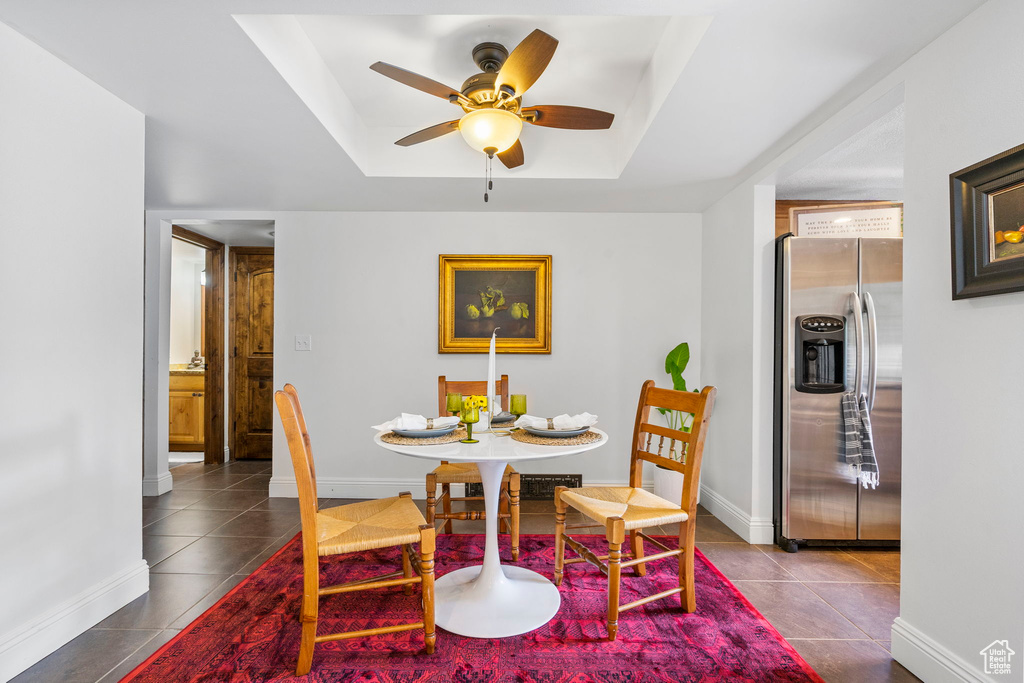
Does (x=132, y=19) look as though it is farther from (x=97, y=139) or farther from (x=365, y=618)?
(x=365, y=618)

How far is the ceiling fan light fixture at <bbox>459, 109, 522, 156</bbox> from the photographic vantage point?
195 cm

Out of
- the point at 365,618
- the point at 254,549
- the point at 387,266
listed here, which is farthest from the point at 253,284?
the point at 365,618

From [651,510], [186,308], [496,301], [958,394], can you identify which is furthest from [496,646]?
[186,308]

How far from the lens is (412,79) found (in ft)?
6.15

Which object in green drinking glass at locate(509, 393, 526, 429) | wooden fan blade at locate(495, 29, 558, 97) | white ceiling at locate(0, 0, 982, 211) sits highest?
white ceiling at locate(0, 0, 982, 211)

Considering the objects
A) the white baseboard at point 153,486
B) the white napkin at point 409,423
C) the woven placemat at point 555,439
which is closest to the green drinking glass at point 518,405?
the woven placemat at point 555,439

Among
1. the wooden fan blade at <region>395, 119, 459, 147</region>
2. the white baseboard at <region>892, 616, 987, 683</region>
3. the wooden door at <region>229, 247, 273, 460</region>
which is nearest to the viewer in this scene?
the white baseboard at <region>892, 616, 987, 683</region>

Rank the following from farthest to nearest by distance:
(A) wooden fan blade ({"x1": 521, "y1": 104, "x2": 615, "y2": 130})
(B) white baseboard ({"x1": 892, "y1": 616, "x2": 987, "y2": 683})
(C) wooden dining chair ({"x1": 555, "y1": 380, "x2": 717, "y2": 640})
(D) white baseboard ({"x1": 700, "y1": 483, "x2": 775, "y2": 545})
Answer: (D) white baseboard ({"x1": 700, "y1": 483, "x2": 775, "y2": 545}) < (A) wooden fan blade ({"x1": 521, "y1": 104, "x2": 615, "y2": 130}) < (C) wooden dining chair ({"x1": 555, "y1": 380, "x2": 717, "y2": 640}) < (B) white baseboard ({"x1": 892, "y1": 616, "x2": 987, "y2": 683})

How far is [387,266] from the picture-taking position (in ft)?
13.0

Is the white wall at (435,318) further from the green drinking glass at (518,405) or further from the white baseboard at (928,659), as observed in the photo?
the white baseboard at (928,659)

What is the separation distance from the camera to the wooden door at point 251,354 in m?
5.27

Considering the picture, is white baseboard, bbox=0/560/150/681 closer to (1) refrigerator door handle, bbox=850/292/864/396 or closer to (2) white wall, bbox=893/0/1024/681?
(2) white wall, bbox=893/0/1024/681

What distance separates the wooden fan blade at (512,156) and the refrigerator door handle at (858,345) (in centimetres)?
200

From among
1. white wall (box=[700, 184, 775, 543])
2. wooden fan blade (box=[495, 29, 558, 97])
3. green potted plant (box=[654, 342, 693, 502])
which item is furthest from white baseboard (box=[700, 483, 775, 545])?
wooden fan blade (box=[495, 29, 558, 97])
